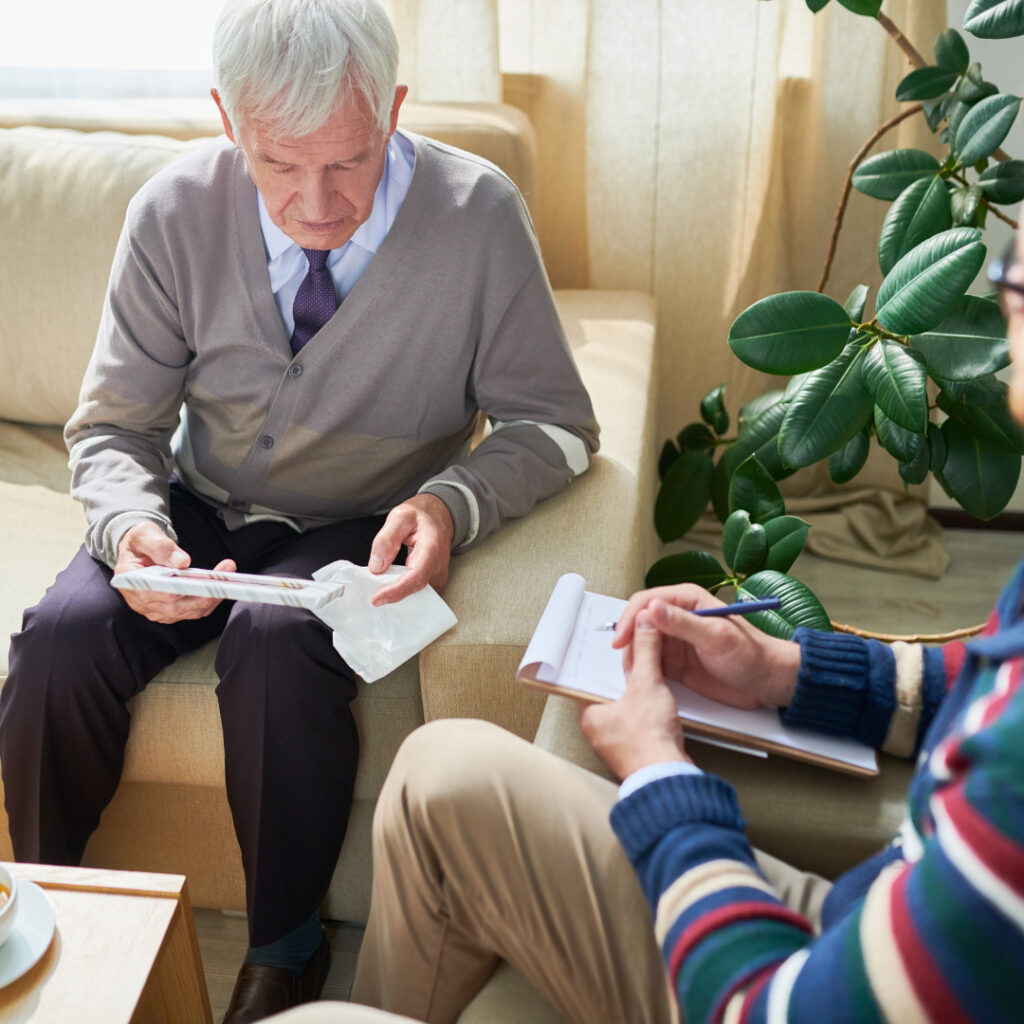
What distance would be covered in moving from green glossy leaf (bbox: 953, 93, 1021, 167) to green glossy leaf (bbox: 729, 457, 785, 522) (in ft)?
1.60

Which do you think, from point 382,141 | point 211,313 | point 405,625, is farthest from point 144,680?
point 382,141

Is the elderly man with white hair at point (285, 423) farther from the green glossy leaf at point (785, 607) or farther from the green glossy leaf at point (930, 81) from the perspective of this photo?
the green glossy leaf at point (930, 81)

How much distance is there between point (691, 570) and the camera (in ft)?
5.08

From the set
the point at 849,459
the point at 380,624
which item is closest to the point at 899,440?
the point at 849,459

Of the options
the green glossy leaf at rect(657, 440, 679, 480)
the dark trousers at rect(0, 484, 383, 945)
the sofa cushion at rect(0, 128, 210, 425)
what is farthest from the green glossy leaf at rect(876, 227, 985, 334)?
the sofa cushion at rect(0, 128, 210, 425)

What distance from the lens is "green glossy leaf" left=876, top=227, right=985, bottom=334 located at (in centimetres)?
120

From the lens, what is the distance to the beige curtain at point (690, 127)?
2.00m

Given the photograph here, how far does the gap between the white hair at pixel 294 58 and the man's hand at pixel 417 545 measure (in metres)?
0.44

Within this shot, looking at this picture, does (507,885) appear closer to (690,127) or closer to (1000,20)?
(1000,20)

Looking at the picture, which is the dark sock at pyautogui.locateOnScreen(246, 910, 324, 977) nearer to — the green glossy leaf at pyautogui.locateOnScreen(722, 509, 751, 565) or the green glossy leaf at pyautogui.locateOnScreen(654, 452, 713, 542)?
the green glossy leaf at pyautogui.locateOnScreen(722, 509, 751, 565)

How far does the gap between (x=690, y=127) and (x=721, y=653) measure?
56.3 inches

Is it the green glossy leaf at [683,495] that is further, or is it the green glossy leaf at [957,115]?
the green glossy leaf at [683,495]

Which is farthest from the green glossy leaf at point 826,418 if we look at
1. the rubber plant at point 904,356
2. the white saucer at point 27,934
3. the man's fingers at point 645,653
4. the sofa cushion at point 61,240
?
the sofa cushion at point 61,240

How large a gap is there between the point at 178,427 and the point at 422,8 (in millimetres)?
994
